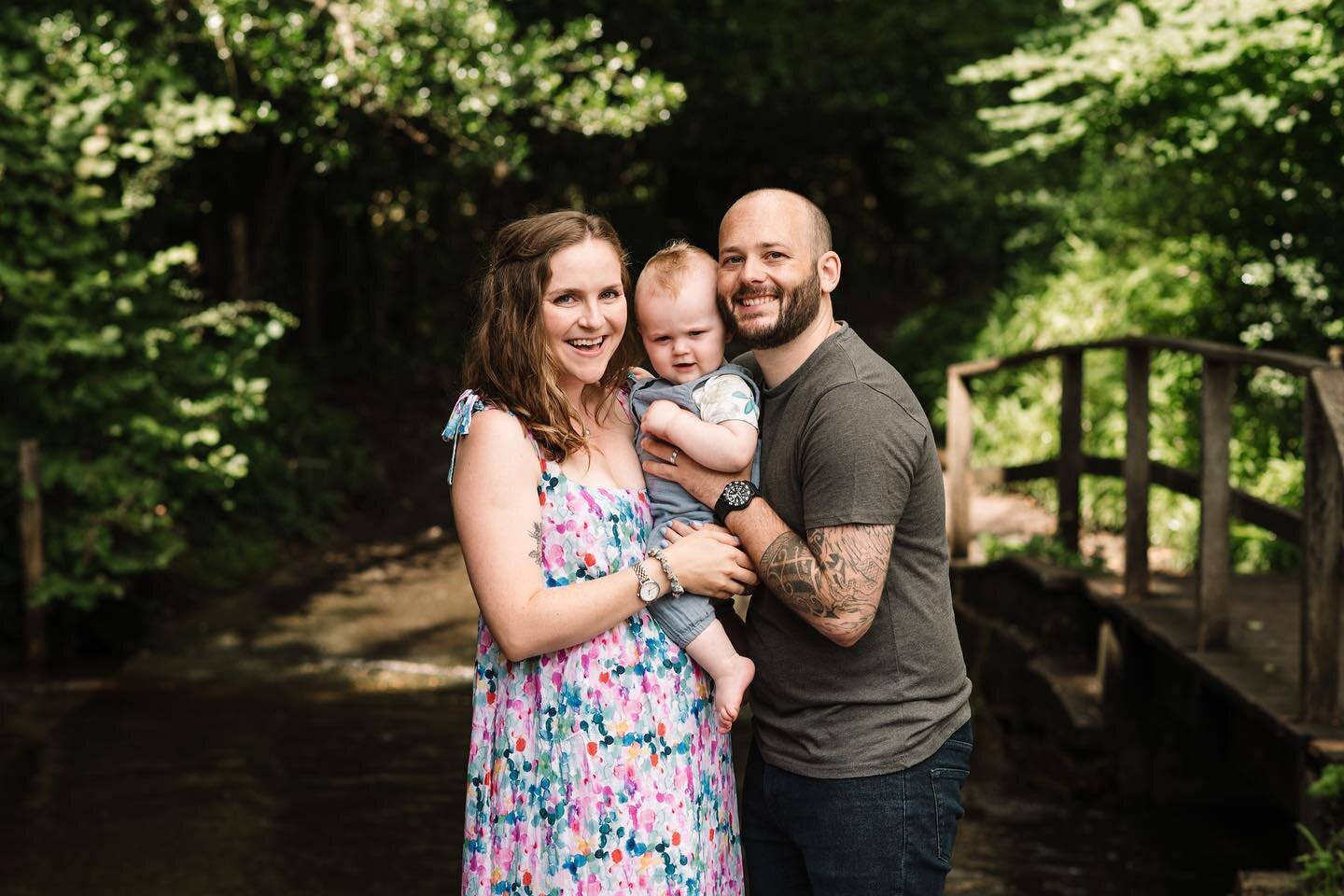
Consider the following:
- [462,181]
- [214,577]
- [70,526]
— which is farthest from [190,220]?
[70,526]

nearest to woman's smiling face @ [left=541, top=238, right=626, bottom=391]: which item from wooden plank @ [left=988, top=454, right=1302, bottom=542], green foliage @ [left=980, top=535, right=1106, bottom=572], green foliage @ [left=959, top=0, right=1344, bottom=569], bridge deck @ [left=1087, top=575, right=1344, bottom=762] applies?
bridge deck @ [left=1087, top=575, right=1344, bottom=762]

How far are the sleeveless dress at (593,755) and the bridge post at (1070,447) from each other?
5292mm

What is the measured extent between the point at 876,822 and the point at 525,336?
105 cm

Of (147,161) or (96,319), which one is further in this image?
(147,161)

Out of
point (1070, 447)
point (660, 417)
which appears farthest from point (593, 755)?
point (1070, 447)

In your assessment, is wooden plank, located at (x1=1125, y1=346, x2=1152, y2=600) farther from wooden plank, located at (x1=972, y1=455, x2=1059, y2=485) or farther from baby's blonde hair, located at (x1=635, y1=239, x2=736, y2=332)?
baby's blonde hair, located at (x1=635, y1=239, x2=736, y2=332)

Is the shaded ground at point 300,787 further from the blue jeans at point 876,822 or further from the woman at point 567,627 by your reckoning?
the woman at point 567,627

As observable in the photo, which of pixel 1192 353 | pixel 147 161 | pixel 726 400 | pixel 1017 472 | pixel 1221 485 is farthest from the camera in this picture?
pixel 147 161

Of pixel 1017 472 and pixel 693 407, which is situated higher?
pixel 693 407

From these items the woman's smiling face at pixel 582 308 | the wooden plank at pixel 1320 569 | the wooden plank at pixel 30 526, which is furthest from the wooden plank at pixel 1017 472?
the woman's smiling face at pixel 582 308

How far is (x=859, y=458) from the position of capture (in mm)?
2576

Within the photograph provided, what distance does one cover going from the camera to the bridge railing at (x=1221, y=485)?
14.4 feet

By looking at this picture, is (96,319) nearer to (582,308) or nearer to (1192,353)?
Answer: (1192,353)

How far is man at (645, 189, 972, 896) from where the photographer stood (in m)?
2.60
